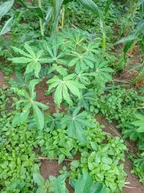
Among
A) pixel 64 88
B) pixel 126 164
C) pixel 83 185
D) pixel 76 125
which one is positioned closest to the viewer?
pixel 83 185

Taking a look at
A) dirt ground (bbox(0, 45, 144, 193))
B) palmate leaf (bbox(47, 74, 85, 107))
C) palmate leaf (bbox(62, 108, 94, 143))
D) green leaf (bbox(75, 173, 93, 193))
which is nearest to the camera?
green leaf (bbox(75, 173, 93, 193))

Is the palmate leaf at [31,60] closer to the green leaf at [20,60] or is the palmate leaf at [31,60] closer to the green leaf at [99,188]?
the green leaf at [20,60]

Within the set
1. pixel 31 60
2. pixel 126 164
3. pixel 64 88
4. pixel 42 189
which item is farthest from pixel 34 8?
pixel 126 164

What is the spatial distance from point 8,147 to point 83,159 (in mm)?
547

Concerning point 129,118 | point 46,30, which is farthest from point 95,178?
point 46,30

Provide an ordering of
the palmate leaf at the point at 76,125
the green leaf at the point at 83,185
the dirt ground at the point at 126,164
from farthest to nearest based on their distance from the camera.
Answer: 1. the dirt ground at the point at 126,164
2. the palmate leaf at the point at 76,125
3. the green leaf at the point at 83,185

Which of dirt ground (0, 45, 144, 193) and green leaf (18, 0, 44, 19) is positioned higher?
green leaf (18, 0, 44, 19)

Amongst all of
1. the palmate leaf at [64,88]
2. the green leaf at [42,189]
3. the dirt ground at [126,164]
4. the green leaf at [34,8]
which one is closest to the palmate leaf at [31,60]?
the palmate leaf at [64,88]


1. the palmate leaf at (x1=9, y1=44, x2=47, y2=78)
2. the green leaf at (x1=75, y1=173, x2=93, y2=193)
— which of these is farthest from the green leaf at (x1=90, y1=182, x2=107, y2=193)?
the palmate leaf at (x1=9, y1=44, x2=47, y2=78)

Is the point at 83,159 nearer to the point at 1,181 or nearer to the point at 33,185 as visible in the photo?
the point at 33,185

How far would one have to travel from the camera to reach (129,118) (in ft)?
6.55

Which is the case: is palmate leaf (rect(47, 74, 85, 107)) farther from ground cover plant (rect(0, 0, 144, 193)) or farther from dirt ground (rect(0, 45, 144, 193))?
dirt ground (rect(0, 45, 144, 193))

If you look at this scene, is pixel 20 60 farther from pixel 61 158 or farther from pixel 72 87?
pixel 61 158

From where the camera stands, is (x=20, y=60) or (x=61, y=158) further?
(x=61, y=158)
